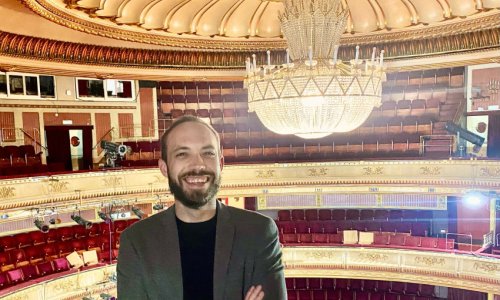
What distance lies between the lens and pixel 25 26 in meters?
6.65

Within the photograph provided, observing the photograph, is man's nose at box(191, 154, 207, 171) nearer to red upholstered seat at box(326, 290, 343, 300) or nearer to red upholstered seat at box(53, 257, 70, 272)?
red upholstered seat at box(53, 257, 70, 272)

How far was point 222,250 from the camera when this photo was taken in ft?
4.04

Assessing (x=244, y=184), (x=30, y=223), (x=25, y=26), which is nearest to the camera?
(x=25, y=26)

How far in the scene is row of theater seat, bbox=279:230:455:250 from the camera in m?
9.66

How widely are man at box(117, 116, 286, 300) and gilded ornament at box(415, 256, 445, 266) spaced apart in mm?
9037

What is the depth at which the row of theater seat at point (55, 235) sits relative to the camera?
921cm

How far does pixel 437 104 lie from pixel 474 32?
3.60 m

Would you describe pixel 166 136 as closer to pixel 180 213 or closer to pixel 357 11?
pixel 180 213

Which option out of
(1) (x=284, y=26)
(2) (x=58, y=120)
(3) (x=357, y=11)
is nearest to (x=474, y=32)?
(3) (x=357, y=11)

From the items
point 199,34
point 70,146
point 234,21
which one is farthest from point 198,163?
point 70,146

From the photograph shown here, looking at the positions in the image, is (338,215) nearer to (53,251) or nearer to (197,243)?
(53,251)

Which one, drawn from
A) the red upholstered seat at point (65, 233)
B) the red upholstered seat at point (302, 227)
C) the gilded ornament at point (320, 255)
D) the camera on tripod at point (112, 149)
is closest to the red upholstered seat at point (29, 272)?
the red upholstered seat at point (65, 233)

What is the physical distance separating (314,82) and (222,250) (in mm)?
3148

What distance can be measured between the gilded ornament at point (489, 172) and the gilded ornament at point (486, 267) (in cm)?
176
